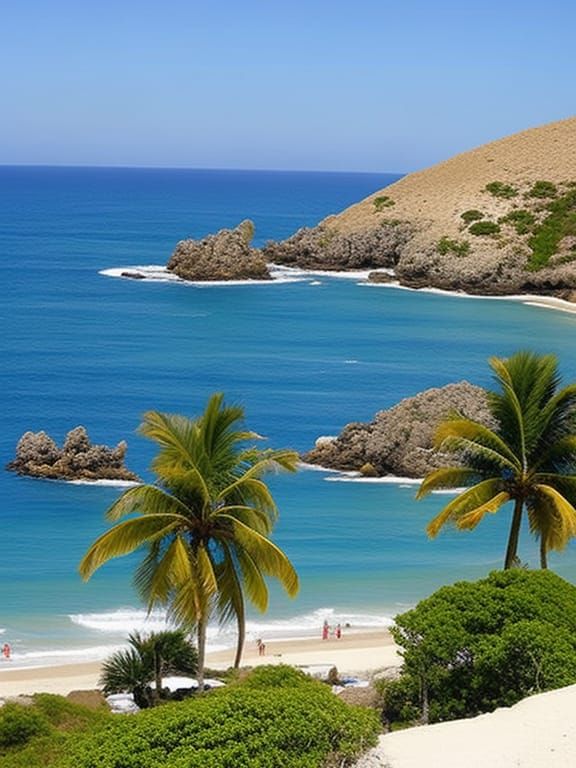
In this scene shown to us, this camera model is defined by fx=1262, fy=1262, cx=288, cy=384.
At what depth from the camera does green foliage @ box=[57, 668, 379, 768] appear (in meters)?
14.0

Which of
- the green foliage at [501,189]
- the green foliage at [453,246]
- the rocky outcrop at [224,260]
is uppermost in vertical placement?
the green foliage at [501,189]

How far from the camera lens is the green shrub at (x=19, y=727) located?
734 inches

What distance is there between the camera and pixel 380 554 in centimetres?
4094

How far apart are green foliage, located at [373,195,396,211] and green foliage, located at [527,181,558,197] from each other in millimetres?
14162

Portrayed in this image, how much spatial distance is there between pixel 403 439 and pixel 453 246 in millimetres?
64652

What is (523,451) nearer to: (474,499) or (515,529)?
(474,499)

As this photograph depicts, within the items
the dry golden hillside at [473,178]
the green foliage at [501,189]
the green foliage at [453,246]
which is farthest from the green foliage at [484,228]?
the green foliage at [501,189]

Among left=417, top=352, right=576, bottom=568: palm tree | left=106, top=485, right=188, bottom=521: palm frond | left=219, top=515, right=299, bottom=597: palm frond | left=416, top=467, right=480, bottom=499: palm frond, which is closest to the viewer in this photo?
left=219, top=515, right=299, bottom=597: palm frond

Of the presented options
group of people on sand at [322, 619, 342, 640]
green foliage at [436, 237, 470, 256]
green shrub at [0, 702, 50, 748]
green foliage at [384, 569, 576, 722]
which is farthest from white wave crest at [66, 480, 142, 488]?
green foliage at [436, 237, 470, 256]

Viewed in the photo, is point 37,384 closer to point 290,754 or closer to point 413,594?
point 413,594

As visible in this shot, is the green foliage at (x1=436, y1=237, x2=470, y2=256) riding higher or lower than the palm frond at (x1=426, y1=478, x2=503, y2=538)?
higher

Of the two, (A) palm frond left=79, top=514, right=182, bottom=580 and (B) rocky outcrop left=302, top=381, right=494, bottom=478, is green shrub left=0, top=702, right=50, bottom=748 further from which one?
(B) rocky outcrop left=302, top=381, right=494, bottom=478

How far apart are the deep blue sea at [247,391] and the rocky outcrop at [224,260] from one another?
10.8 feet

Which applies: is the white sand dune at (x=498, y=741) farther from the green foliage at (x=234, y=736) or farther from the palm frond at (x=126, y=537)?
the palm frond at (x=126, y=537)
